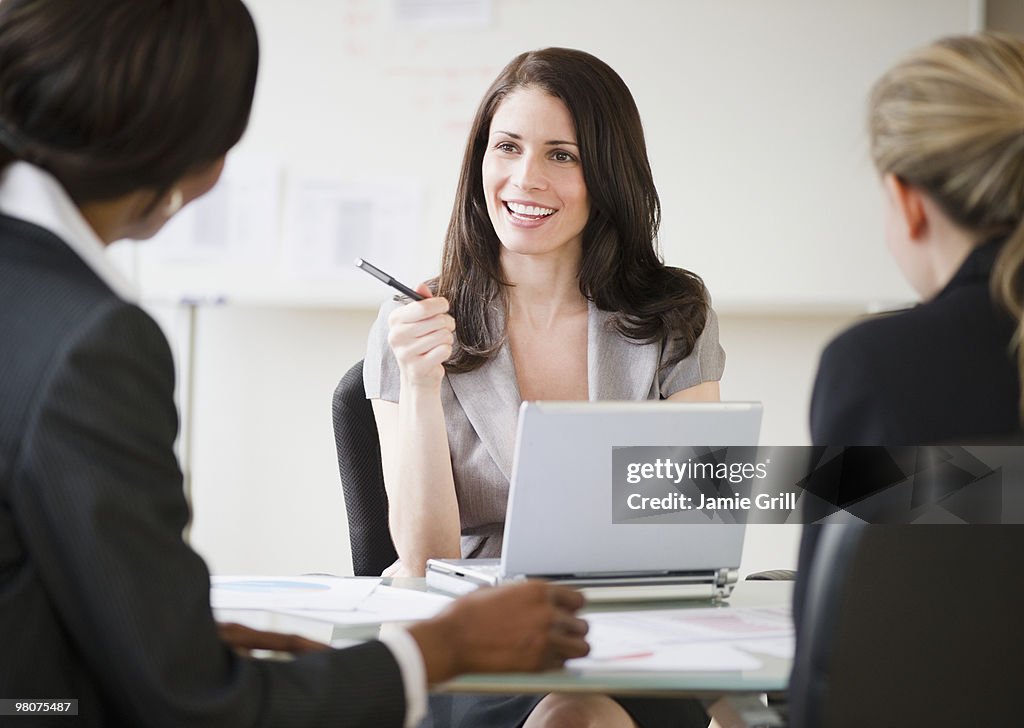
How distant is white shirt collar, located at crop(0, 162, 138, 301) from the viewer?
3.07 ft

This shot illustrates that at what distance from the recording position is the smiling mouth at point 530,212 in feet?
6.37

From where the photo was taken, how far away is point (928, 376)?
95cm

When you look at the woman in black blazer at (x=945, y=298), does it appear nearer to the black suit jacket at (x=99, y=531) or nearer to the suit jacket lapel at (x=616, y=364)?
the black suit jacket at (x=99, y=531)

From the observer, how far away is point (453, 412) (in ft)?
6.21

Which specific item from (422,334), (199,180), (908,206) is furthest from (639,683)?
(422,334)

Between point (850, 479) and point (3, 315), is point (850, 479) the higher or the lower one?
the lower one

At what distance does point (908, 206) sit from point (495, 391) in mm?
944

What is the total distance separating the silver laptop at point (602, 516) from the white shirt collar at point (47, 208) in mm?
498

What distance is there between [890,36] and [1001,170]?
2.26m

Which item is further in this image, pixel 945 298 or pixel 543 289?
pixel 543 289

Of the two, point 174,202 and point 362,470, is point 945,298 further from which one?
point 362,470

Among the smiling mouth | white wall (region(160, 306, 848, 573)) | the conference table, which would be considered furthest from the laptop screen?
white wall (region(160, 306, 848, 573))

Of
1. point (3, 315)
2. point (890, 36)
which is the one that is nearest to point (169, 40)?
point (3, 315)

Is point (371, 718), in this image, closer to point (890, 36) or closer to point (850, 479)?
point (850, 479)
